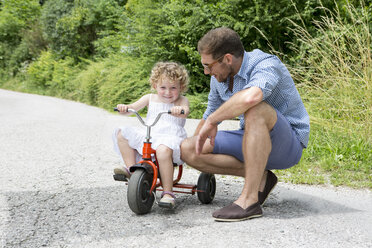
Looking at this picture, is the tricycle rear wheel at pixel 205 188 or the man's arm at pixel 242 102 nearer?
the man's arm at pixel 242 102

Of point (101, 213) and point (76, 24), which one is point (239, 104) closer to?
point (101, 213)

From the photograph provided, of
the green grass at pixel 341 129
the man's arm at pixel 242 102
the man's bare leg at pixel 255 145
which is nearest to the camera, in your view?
the man's arm at pixel 242 102

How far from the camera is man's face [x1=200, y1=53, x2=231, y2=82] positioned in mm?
2920

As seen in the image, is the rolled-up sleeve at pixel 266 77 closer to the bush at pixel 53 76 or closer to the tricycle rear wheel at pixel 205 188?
the tricycle rear wheel at pixel 205 188

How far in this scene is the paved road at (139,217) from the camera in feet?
8.32

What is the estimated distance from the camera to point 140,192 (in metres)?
2.94

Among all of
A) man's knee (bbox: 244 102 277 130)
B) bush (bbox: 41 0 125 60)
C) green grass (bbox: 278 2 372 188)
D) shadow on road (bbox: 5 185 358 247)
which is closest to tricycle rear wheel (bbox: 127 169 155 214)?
shadow on road (bbox: 5 185 358 247)

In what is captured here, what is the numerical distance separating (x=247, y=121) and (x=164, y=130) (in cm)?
77

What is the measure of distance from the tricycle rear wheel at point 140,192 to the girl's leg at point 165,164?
0.09 m

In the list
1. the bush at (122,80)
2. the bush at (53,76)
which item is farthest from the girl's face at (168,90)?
the bush at (53,76)

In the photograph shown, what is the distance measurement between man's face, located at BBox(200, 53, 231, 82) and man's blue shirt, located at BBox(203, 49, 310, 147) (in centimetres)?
11

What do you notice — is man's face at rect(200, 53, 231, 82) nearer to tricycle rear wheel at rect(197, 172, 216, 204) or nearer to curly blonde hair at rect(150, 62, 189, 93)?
curly blonde hair at rect(150, 62, 189, 93)

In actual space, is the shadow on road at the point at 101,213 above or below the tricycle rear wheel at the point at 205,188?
below

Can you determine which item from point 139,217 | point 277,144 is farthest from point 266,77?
point 139,217
